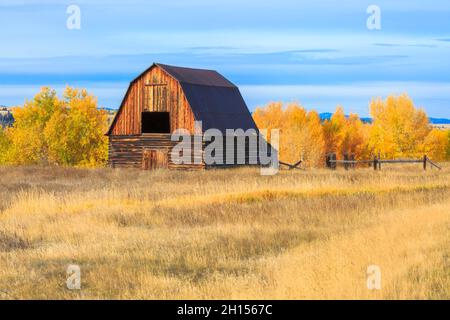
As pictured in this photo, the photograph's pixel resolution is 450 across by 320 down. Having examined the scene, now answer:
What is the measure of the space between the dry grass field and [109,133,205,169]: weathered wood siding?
16936mm

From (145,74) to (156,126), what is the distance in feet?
19.2

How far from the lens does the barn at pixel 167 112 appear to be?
3847cm

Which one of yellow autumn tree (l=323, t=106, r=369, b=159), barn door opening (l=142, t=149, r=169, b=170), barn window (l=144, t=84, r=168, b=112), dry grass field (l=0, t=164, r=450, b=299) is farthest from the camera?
yellow autumn tree (l=323, t=106, r=369, b=159)

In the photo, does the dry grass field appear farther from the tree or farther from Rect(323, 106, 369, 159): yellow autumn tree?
Rect(323, 106, 369, 159): yellow autumn tree

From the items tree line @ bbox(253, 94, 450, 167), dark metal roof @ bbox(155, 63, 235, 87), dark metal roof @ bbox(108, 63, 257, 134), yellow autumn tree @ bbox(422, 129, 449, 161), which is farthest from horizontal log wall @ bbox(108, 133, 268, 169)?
yellow autumn tree @ bbox(422, 129, 449, 161)

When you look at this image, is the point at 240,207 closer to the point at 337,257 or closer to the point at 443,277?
the point at 337,257

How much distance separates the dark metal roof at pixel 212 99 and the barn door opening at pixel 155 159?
2.99 m

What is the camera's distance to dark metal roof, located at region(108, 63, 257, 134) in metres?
38.7

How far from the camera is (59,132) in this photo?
62906 millimetres

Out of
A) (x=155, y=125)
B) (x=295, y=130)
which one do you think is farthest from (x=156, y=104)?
(x=295, y=130)

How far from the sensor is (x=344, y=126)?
89438mm

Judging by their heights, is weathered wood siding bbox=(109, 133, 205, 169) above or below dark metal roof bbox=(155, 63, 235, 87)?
below
